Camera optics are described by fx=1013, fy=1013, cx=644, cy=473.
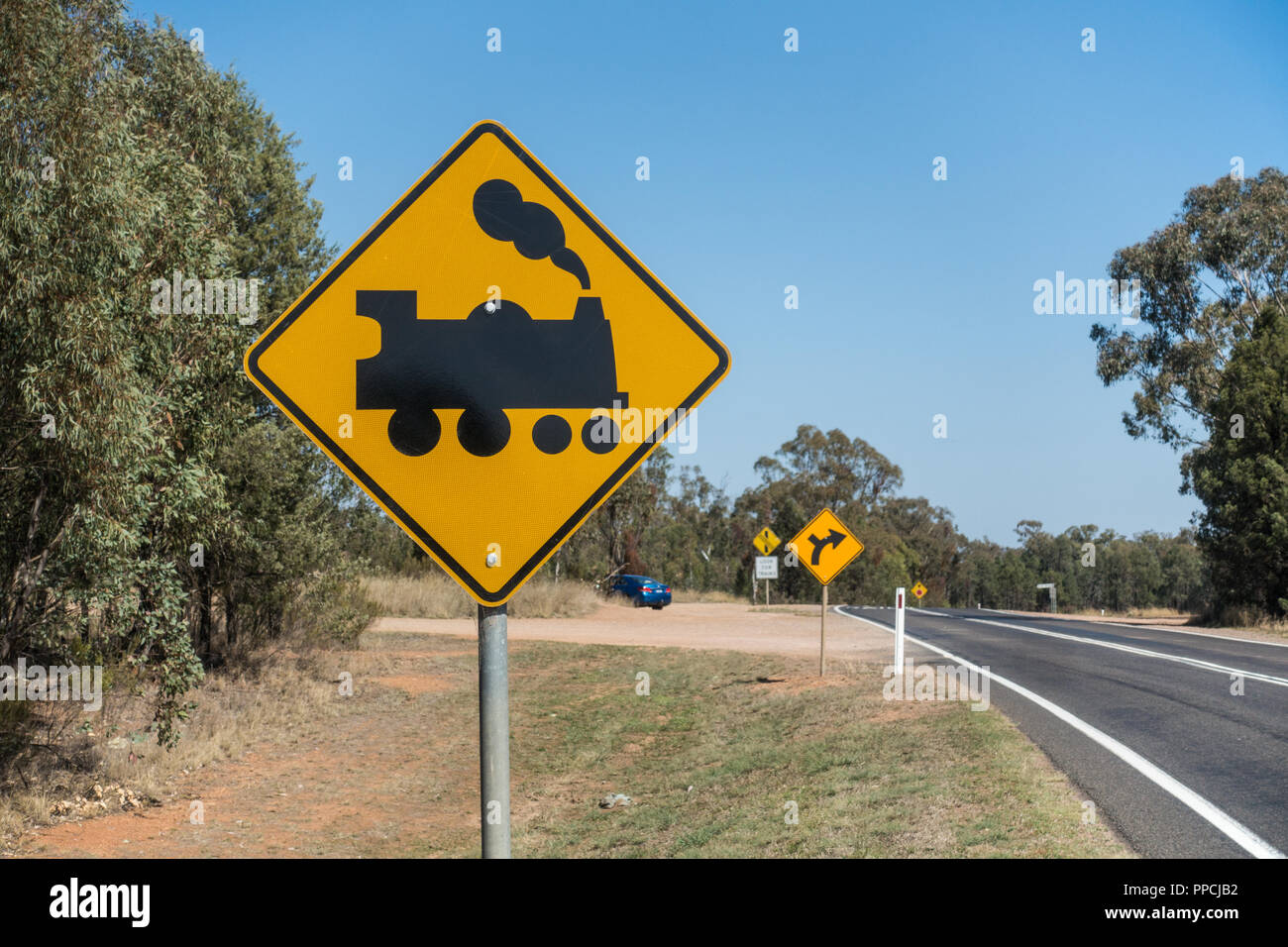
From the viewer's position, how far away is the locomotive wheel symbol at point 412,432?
250 centimetres

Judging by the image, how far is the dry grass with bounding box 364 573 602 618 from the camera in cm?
3297

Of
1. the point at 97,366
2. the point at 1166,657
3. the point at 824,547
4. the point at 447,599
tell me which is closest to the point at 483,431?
the point at 97,366

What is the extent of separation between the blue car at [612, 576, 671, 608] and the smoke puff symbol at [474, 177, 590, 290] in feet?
127

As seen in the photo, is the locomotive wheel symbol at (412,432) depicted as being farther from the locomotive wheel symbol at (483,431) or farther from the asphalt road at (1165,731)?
the asphalt road at (1165,731)

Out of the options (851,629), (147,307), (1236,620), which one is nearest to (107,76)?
(147,307)

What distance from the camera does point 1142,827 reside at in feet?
21.0

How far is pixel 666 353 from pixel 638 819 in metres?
8.13

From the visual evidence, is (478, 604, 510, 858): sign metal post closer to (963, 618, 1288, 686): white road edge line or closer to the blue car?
(963, 618, 1288, 686): white road edge line

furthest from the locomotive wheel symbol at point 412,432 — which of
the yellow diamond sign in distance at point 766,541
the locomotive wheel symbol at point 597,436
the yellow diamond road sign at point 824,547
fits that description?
the yellow diamond sign in distance at point 766,541

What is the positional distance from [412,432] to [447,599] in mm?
31788

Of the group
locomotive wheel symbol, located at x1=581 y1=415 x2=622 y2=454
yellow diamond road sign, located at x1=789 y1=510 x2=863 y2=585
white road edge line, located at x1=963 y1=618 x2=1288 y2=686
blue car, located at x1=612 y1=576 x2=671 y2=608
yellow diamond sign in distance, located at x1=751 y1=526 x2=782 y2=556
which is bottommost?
blue car, located at x1=612 y1=576 x2=671 y2=608

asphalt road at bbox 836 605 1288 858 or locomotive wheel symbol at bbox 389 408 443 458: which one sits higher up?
locomotive wheel symbol at bbox 389 408 443 458

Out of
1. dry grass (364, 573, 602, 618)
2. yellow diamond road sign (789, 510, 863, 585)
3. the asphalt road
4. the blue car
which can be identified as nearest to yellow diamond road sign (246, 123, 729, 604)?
the asphalt road

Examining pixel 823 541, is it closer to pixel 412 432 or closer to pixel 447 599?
pixel 412 432
